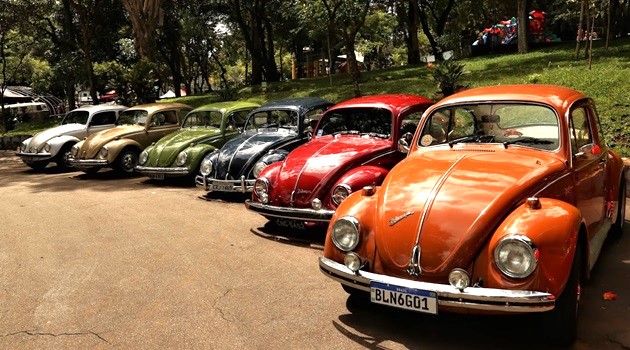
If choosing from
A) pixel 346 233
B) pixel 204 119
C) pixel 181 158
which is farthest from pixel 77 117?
pixel 346 233

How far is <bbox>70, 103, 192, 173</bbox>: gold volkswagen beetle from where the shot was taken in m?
11.9

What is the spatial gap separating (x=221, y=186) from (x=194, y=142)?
2500 millimetres

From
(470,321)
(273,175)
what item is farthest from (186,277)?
(470,321)

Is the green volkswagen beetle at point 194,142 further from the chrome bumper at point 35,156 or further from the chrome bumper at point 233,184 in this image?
the chrome bumper at point 35,156

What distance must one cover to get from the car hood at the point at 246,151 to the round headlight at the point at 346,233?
14.5 feet

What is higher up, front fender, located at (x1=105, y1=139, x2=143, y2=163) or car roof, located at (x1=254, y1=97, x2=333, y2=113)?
car roof, located at (x1=254, y1=97, x2=333, y2=113)

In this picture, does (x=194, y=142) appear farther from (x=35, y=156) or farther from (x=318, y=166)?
(x=35, y=156)

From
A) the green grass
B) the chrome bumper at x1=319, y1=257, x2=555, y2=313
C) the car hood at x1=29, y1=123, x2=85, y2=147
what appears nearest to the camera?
the chrome bumper at x1=319, y1=257, x2=555, y2=313

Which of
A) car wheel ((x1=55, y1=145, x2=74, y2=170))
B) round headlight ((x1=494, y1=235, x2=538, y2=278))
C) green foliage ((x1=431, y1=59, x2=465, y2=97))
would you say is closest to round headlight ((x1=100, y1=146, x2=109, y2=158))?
car wheel ((x1=55, y1=145, x2=74, y2=170))

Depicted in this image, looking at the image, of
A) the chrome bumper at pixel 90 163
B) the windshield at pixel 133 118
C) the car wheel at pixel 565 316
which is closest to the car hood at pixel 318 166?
the car wheel at pixel 565 316

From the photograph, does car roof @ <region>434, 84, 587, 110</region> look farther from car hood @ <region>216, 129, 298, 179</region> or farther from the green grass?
the green grass

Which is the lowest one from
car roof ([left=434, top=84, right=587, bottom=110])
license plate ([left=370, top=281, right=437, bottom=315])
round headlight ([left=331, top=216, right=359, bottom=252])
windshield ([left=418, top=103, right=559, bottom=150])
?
license plate ([left=370, top=281, right=437, bottom=315])

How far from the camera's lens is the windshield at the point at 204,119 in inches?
428

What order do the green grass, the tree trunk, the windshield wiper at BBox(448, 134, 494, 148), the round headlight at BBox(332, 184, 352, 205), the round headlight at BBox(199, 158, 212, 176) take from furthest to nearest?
the tree trunk → the green grass → the round headlight at BBox(199, 158, 212, 176) → the round headlight at BBox(332, 184, 352, 205) → the windshield wiper at BBox(448, 134, 494, 148)
